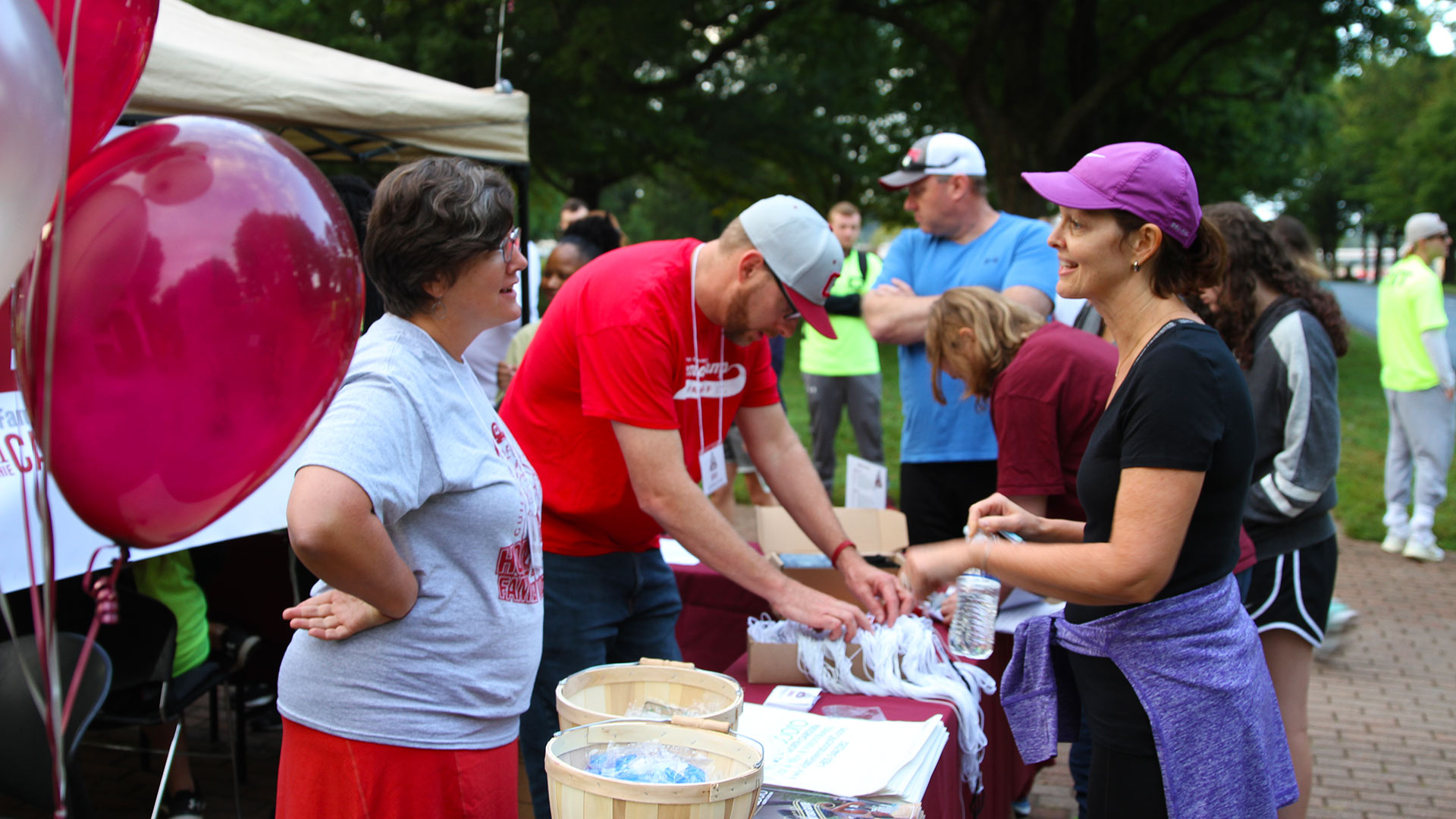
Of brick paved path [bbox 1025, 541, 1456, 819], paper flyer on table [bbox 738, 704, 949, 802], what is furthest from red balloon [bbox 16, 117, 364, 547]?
brick paved path [bbox 1025, 541, 1456, 819]

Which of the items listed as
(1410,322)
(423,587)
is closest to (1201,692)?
(423,587)

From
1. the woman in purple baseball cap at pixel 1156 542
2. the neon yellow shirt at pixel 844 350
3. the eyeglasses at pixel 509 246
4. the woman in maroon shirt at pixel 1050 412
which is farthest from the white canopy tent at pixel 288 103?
the neon yellow shirt at pixel 844 350

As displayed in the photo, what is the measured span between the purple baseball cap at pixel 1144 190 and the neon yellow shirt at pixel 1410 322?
570 centimetres

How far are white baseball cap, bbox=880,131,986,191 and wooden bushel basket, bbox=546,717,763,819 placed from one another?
104 inches

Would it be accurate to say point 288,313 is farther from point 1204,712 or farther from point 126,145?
point 1204,712

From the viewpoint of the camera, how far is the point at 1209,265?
1832 millimetres

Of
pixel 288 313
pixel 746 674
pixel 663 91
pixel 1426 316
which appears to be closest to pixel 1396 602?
pixel 1426 316

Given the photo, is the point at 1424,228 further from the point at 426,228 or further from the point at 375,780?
the point at 375,780

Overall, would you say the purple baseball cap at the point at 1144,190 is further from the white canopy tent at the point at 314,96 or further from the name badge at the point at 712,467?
the white canopy tent at the point at 314,96

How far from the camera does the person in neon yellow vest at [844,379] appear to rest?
22.6ft

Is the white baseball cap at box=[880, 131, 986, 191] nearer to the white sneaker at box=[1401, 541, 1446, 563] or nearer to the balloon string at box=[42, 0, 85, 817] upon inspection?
the balloon string at box=[42, 0, 85, 817]

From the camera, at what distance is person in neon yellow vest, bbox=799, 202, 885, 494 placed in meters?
6.89

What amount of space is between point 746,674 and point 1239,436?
1.19 metres

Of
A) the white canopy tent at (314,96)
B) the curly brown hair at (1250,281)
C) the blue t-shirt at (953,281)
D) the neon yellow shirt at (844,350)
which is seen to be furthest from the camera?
the neon yellow shirt at (844,350)
